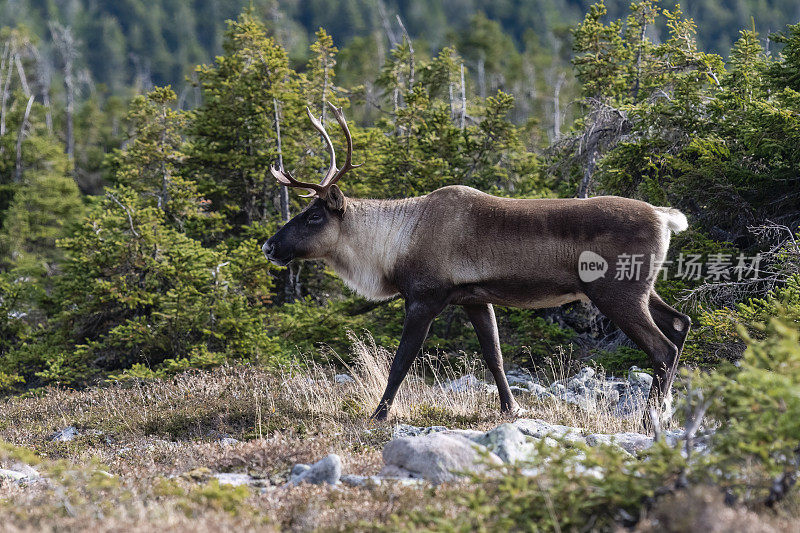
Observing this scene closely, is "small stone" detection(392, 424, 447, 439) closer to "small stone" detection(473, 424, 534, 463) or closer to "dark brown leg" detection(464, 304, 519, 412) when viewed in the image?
"dark brown leg" detection(464, 304, 519, 412)

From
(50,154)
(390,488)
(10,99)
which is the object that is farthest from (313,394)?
(10,99)

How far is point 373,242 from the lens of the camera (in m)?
7.57

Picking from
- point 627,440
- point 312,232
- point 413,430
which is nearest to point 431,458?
point 413,430

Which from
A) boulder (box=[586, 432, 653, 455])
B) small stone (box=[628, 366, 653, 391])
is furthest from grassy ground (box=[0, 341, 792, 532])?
small stone (box=[628, 366, 653, 391])

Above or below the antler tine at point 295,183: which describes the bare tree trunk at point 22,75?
above

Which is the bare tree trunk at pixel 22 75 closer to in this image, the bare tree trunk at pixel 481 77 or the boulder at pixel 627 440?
the bare tree trunk at pixel 481 77

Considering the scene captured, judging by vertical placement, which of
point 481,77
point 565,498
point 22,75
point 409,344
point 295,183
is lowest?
point 409,344

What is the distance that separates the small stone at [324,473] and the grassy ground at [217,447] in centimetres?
15

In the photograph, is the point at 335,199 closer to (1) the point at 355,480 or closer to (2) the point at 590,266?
(2) the point at 590,266

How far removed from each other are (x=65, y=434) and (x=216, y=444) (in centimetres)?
282

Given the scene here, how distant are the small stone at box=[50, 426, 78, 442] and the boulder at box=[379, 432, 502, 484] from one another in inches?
173

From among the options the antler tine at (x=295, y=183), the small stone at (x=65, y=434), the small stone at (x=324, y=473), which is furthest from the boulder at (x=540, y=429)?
the small stone at (x=65, y=434)

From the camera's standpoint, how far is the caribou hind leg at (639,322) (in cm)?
650

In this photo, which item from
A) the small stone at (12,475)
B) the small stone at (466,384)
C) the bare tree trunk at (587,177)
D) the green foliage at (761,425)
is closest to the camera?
the green foliage at (761,425)
